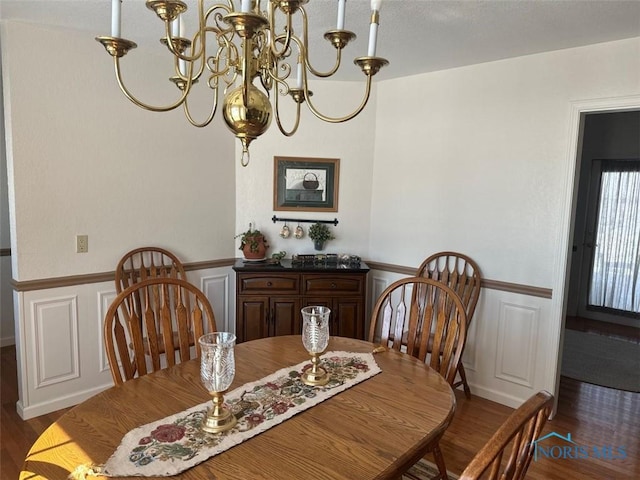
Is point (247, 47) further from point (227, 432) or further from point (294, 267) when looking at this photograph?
point (294, 267)

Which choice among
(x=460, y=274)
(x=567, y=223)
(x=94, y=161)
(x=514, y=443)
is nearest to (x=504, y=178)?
(x=567, y=223)

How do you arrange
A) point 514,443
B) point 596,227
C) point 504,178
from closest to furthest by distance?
1. point 514,443
2. point 504,178
3. point 596,227

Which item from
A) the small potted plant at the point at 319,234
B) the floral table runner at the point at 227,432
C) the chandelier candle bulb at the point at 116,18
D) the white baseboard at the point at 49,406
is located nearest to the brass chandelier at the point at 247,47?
the chandelier candle bulb at the point at 116,18

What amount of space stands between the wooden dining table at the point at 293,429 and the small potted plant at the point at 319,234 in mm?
2047

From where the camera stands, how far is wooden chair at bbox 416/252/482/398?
3104 millimetres

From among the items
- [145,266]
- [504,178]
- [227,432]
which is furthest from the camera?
[145,266]

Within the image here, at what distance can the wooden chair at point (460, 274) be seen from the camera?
3.10 meters

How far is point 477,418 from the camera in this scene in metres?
2.88

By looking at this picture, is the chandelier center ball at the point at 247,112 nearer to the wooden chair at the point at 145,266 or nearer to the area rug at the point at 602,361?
the wooden chair at the point at 145,266

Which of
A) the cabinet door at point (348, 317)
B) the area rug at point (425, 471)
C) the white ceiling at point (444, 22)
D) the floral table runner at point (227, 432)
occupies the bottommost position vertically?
the area rug at point (425, 471)

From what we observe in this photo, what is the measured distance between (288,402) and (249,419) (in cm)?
16

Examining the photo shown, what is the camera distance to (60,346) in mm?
2834

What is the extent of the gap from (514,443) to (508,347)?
2.39 meters

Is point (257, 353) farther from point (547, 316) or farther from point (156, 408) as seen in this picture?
point (547, 316)
